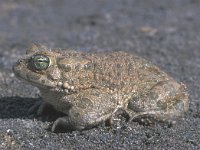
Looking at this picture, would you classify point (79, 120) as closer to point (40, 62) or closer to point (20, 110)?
point (40, 62)

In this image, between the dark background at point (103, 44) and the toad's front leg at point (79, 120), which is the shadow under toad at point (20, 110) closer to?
the dark background at point (103, 44)

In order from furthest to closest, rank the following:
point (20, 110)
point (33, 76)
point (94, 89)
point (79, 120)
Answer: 1. point (20, 110)
2. point (94, 89)
3. point (33, 76)
4. point (79, 120)

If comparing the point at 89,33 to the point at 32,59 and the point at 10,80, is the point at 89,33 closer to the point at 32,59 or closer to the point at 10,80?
the point at 10,80

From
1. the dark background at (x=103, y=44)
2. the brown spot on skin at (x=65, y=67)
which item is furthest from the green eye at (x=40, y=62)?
the dark background at (x=103, y=44)

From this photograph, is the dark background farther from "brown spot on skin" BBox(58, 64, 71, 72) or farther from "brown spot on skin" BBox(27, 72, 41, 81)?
"brown spot on skin" BBox(58, 64, 71, 72)

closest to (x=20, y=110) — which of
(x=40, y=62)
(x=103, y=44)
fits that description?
(x=40, y=62)

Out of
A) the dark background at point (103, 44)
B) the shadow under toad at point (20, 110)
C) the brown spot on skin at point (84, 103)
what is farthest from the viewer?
the shadow under toad at point (20, 110)
